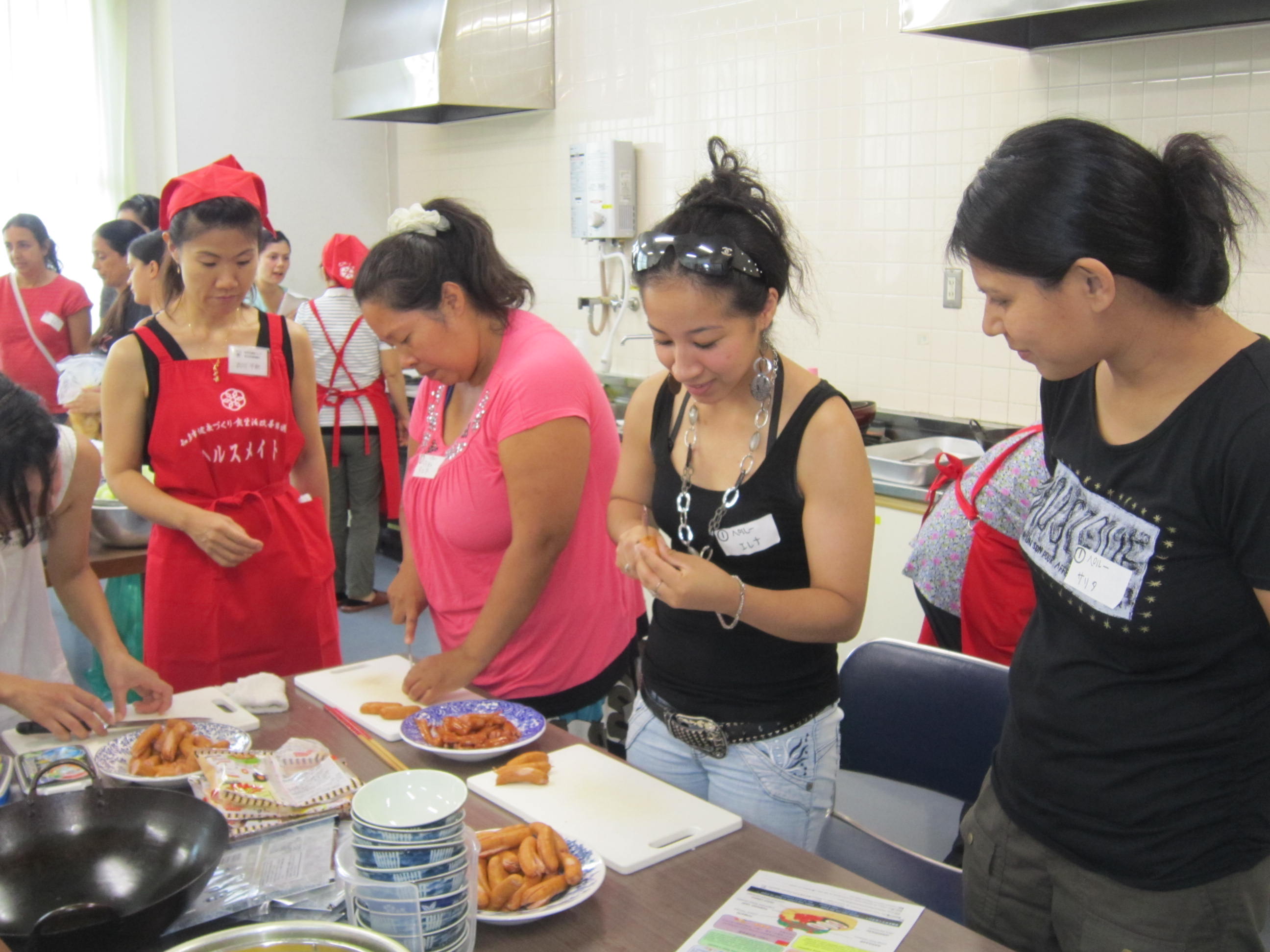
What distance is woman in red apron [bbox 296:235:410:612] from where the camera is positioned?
15.2 ft

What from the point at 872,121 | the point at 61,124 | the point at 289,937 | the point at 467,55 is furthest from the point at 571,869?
the point at 61,124

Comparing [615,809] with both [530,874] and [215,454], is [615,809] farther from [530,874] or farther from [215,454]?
[215,454]

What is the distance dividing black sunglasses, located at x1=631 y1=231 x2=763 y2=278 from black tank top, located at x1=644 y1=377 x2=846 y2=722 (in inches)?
7.6

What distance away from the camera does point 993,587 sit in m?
2.14

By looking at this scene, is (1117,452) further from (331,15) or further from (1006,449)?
(331,15)

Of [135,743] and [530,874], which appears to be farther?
[135,743]

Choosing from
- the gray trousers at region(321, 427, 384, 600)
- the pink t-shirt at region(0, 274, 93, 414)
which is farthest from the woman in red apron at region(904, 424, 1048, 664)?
the pink t-shirt at region(0, 274, 93, 414)

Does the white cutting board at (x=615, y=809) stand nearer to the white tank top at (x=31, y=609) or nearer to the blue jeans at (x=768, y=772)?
the blue jeans at (x=768, y=772)

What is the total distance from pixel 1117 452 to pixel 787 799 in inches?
25.0

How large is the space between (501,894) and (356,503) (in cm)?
394

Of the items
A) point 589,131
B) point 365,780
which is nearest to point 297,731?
point 365,780

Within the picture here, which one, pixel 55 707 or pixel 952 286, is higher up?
pixel 952 286

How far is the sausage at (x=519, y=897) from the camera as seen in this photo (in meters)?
1.11

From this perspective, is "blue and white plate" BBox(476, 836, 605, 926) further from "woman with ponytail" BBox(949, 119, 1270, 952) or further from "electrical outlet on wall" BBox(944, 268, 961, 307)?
"electrical outlet on wall" BBox(944, 268, 961, 307)
